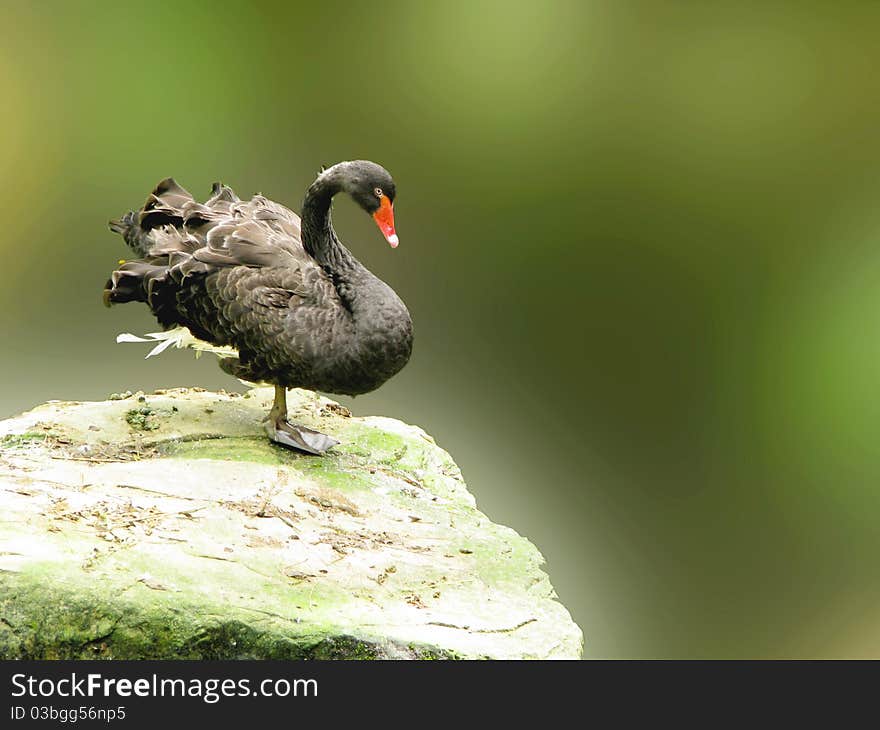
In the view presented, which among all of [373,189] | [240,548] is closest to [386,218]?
[373,189]

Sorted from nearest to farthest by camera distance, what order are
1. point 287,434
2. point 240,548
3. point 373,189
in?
point 240,548, point 373,189, point 287,434

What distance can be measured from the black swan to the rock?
0.28 metres

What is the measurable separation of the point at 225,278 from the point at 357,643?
1.42 metres

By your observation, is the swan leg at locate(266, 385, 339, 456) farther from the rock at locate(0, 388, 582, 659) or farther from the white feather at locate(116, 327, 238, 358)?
the white feather at locate(116, 327, 238, 358)

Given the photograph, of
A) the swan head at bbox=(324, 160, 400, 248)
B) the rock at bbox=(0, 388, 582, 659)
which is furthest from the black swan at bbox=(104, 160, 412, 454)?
the rock at bbox=(0, 388, 582, 659)

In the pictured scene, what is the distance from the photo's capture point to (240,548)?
307cm

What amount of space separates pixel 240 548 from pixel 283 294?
0.95 meters

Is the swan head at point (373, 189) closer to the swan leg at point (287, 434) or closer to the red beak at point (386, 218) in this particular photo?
the red beak at point (386, 218)

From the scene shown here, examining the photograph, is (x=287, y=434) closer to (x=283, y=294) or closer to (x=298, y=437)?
(x=298, y=437)

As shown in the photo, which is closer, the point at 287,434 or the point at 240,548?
the point at 240,548

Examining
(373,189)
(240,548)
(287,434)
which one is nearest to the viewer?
(240,548)

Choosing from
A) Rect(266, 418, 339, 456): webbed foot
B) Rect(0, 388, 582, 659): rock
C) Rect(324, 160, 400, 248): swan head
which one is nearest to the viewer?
Rect(0, 388, 582, 659): rock

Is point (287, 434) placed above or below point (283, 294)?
below

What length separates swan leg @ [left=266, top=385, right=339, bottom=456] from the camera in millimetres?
3854
